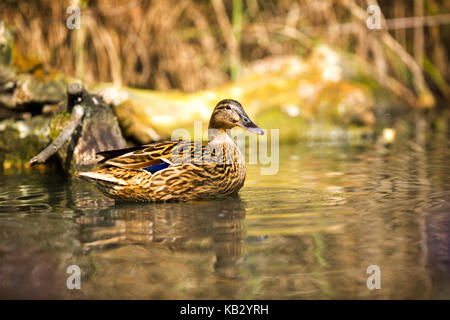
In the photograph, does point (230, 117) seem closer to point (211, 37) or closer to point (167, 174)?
point (167, 174)

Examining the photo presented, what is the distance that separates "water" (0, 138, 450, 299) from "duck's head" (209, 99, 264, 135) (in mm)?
559

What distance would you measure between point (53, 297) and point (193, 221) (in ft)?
4.22

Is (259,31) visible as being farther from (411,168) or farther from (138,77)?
(411,168)

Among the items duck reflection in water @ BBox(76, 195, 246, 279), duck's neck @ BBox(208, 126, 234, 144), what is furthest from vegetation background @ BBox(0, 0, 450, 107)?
duck reflection in water @ BBox(76, 195, 246, 279)

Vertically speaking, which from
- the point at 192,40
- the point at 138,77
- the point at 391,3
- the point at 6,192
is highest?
the point at 391,3

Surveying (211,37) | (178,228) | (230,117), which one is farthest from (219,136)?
(211,37)

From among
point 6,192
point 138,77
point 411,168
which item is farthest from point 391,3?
point 6,192

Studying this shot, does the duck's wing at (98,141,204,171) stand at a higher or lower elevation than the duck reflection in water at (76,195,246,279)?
higher

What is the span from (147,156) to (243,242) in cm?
144

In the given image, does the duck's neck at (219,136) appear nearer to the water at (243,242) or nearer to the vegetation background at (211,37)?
the water at (243,242)

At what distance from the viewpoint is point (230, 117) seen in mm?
4715

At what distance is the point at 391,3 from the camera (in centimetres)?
1253

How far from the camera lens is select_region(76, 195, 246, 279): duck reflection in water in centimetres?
307

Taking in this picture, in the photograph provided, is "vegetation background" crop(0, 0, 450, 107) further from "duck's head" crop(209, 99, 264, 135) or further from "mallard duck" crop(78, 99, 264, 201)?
"mallard duck" crop(78, 99, 264, 201)
